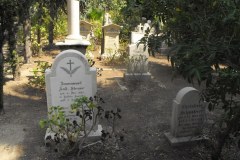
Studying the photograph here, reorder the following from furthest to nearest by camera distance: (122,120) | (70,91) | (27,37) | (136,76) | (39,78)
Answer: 1. (27,37)
2. (136,76)
3. (39,78)
4. (122,120)
5. (70,91)

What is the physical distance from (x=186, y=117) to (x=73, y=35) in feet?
17.0

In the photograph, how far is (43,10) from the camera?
483 inches

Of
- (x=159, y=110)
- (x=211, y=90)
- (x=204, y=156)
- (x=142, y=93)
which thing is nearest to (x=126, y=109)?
(x=159, y=110)

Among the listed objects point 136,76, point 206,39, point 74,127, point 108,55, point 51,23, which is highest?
point 51,23

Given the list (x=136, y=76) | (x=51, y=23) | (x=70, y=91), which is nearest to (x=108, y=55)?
(x=136, y=76)

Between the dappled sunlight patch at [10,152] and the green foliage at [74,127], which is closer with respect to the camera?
the green foliage at [74,127]

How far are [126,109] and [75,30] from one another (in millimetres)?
3635

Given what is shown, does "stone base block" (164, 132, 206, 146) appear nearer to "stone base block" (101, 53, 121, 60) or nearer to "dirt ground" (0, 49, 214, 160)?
"dirt ground" (0, 49, 214, 160)

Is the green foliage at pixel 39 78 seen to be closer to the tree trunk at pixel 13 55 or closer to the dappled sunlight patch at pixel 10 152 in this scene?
the tree trunk at pixel 13 55

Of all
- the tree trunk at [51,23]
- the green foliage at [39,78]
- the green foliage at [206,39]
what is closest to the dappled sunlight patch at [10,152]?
the green foliage at [39,78]

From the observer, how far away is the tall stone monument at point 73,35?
8570mm

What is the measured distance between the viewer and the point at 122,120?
19.4ft

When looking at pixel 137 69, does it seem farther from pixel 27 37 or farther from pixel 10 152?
pixel 10 152

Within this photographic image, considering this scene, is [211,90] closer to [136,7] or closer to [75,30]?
[136,7]
